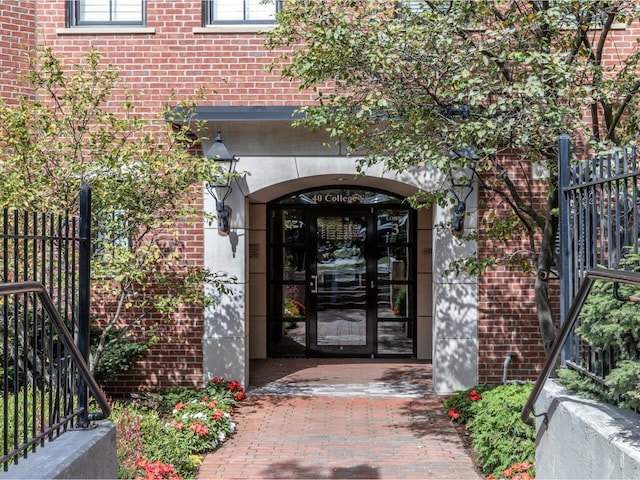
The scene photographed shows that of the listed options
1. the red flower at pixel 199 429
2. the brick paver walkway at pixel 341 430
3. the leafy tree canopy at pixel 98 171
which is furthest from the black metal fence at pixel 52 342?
the red flower at pixel 199 429

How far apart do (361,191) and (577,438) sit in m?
7.55

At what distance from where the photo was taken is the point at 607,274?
3326 millimetres

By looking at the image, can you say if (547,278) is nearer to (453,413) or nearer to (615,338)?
(453,413)

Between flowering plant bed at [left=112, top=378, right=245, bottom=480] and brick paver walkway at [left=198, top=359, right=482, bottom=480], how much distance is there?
15 cm

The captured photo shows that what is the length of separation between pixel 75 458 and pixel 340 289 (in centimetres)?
797

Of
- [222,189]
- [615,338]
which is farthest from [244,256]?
[615,338]

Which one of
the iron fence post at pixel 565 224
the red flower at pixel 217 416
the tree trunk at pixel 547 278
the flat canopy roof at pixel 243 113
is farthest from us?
the flat canopy roof at pixel 243 113

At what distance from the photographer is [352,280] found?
1124 centimetres

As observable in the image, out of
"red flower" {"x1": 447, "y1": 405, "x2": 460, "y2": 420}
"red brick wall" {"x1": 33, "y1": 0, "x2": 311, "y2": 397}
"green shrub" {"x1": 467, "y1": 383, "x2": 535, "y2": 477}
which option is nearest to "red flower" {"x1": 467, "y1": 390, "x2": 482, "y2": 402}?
"red flower" {"x1": 447, "y1": 405, "x2": 460, "y2": 420}

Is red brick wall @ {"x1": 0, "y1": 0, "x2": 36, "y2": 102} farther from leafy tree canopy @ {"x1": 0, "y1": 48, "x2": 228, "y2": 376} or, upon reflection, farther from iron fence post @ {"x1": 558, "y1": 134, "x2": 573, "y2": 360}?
iron fence post @ {"x1": 558, "y1": 134, "x2": 573, "y2": 360}

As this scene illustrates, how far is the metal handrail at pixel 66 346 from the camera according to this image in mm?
2999

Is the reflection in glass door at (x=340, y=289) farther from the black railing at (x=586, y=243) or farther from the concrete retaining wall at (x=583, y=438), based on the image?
the concrete retaining wall at (x=583, y=438)

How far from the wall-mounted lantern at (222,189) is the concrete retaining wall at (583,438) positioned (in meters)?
4.93

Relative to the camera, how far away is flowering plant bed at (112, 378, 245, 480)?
18.4 feet
